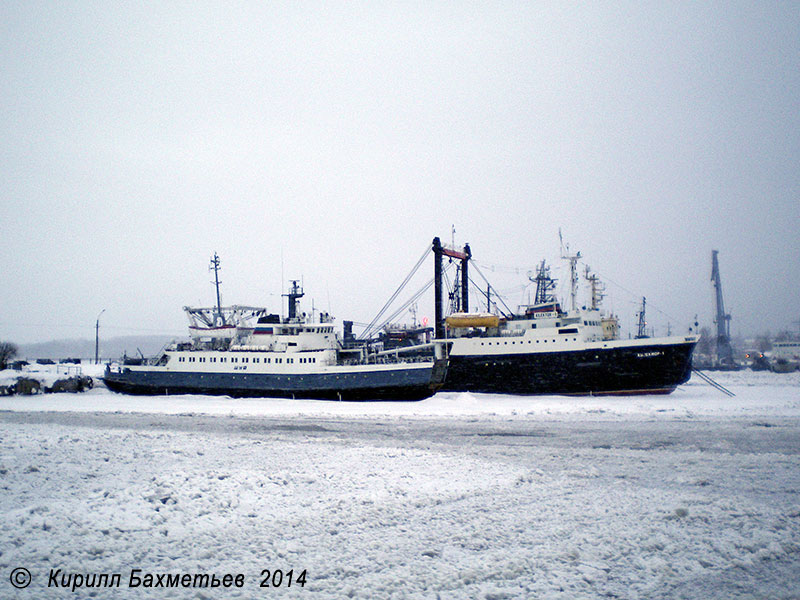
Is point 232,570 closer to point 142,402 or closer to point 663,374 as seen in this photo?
point 142,402

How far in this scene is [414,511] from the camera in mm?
7281

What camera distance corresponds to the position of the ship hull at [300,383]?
84.0 feet

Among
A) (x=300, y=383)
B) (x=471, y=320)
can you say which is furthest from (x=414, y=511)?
(x=471, y=320)

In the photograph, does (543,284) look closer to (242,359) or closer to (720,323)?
(242,359)

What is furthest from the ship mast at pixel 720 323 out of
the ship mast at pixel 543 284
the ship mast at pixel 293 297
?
the ship mast at pixel 293 297

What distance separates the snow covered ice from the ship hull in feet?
36.8

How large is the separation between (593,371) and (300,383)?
667 inches

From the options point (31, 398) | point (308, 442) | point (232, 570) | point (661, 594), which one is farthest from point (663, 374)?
point (31, 398)

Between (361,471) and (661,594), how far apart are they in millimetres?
5746

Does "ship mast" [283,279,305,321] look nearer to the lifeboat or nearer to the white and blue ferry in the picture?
the white and blue ferry

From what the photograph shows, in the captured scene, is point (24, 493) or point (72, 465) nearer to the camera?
point (24, 493)

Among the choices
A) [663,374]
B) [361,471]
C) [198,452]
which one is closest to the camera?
[361,471]

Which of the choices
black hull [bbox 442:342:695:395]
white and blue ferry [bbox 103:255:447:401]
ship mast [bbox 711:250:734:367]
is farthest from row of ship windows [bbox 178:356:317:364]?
ship mast [bbox 711:250:734:367]

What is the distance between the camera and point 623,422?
16.7m
